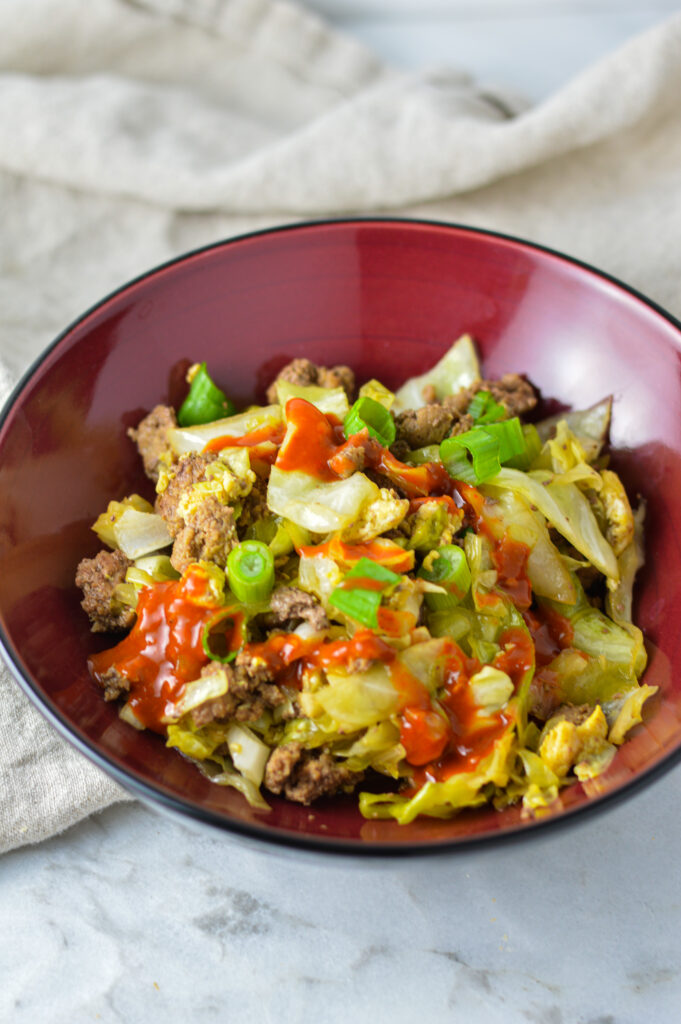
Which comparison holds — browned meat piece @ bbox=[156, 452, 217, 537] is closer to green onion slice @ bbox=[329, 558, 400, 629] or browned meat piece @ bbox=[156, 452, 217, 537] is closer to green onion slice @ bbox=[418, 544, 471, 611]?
green onion slice @ bbox=[329, 558, 400, 629]

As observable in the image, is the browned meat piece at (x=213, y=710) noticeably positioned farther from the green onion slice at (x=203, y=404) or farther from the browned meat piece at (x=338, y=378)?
the browned meat piece at (x=338, y=378)

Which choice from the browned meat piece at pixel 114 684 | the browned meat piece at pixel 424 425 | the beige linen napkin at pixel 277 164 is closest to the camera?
the browned meat piece at pixel 114 684

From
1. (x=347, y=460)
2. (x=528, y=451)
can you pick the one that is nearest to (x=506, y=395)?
(x=528, y=451)

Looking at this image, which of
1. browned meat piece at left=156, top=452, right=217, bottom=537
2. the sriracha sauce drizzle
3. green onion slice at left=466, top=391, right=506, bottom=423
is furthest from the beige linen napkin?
the sriracha sauce drizzle

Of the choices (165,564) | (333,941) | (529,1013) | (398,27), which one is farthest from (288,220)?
(529,1013)

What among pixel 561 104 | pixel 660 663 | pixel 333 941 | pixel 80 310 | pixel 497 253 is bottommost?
pixel 333 941

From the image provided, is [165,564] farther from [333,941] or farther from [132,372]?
[333,941]

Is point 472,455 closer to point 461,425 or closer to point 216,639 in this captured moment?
point 461,425

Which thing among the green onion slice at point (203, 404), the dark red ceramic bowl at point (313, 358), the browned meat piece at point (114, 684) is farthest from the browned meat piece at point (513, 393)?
the browned meat piece at point (114, 684)
